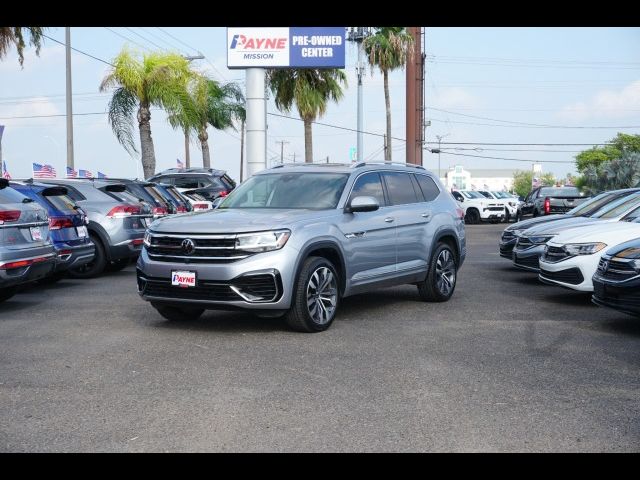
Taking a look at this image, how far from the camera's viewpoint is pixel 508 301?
11109mm

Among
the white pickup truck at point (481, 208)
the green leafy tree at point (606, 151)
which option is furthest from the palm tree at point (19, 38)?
the green leafy tree at point (606, 151)

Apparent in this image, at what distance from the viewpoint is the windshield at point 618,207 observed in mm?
12383

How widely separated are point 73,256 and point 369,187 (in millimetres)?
5003

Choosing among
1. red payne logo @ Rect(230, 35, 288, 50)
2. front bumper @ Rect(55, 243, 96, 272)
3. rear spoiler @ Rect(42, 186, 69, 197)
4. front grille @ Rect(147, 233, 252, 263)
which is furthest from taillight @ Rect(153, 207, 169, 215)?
red payne logo @ Rect(230, 35, 288, 50)

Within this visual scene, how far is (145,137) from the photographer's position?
3183cm

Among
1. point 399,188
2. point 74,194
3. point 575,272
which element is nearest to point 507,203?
point 74,194

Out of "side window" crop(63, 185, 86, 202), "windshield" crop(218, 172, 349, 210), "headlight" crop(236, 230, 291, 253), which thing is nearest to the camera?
"headlight" crop(236, 230, 291, 253)

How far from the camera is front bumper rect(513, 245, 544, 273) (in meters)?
12.4

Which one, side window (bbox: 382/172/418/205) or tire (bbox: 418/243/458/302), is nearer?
side window (bbox: 382/172/418/205)

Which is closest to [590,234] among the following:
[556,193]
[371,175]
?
[371,175]

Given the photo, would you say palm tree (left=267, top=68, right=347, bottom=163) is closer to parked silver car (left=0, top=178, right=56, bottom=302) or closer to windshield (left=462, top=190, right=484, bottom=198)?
windshield (left=462, top=190, right=484, bottom=198)

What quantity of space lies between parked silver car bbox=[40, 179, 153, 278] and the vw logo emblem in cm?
612
